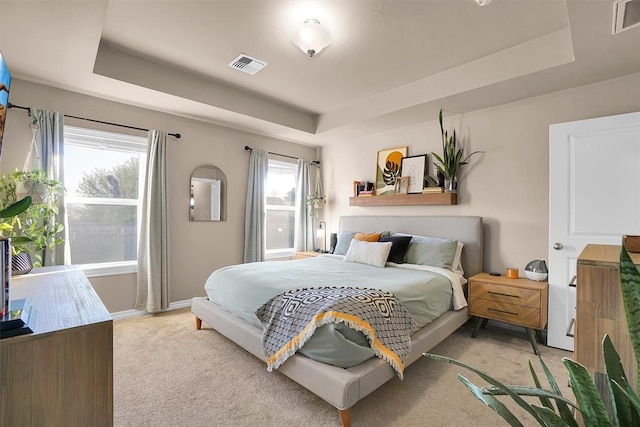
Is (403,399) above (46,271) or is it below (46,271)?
below

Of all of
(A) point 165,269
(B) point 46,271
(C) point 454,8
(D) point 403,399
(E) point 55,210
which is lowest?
(D) point 403,399

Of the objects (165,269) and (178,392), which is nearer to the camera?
(178,392)

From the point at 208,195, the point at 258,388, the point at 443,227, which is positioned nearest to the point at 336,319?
the point at 258,388

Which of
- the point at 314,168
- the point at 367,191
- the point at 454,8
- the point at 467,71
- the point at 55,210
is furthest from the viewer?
the point at 314,168

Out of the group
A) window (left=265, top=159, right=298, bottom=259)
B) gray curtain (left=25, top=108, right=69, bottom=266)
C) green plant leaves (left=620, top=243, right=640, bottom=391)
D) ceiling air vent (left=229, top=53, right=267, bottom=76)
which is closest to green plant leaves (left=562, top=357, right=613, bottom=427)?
green plant leaves (left=620, top=243, right=640, bottom=391)

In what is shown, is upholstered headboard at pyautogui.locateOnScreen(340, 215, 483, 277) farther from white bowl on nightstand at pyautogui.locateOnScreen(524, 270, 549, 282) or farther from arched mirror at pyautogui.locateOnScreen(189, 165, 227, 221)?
arched mirror at pyautogui.locateOnScreen(189, 165, 227, 221)

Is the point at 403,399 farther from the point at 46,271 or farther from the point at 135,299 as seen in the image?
the point at 135,299

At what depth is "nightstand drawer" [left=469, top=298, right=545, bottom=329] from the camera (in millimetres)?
2746

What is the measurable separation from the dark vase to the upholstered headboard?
11.7ft

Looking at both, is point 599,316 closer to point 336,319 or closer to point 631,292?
point 631,292

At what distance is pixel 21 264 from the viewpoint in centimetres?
219

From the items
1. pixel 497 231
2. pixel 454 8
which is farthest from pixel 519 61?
pixel 497 231

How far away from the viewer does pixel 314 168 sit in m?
5.46

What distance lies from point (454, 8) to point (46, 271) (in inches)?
140
